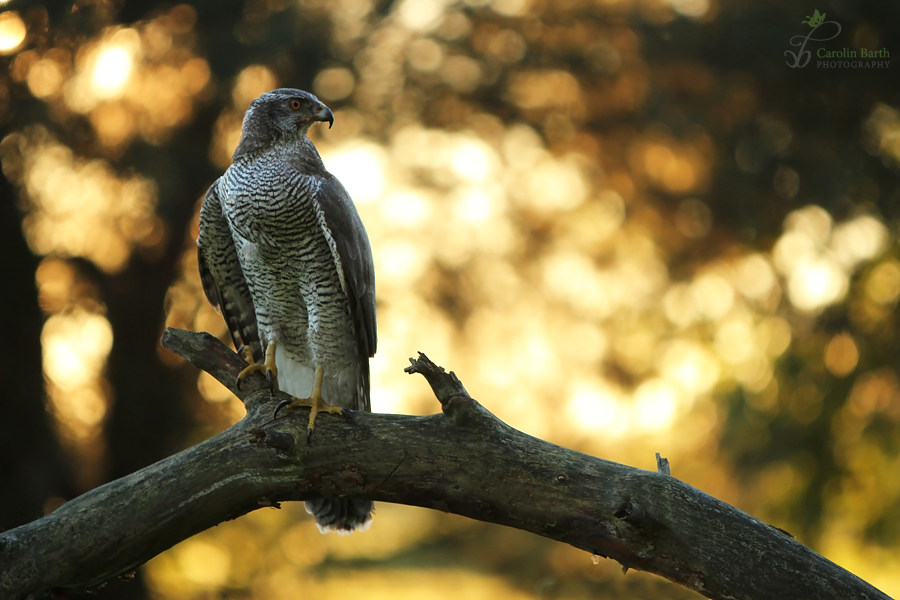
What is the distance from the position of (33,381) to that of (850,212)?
613cm

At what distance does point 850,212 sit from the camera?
5.77 m

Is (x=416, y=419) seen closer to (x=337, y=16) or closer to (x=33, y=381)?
(x=33, y=381)

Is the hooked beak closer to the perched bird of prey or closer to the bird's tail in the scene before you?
the perched bird of prey

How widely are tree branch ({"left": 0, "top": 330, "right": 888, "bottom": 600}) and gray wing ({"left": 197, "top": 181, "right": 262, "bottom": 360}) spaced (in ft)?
3.60

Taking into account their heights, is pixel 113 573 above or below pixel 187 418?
below

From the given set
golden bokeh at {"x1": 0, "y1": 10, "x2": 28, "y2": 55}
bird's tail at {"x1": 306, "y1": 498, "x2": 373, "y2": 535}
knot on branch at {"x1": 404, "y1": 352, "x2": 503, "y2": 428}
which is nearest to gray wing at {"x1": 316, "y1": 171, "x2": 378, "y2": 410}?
bird's tail at {"x1": 306, "y1": 498, "x2": 373, "y2": 535}

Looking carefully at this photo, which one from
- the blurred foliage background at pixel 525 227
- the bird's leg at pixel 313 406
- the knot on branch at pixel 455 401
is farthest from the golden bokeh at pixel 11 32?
the knot on branch at pixel 455 401

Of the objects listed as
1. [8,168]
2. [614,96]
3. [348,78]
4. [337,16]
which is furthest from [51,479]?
[614,96]

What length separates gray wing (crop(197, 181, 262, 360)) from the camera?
3494mm

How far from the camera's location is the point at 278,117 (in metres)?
3.38

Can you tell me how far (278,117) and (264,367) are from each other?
43.0 inches

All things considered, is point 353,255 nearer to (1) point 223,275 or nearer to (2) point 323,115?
(2) point 323,115

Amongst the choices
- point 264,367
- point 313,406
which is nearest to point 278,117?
point 264,367

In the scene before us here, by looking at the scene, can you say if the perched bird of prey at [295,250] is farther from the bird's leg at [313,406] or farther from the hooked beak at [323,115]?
the bird's leg at [313,406]
